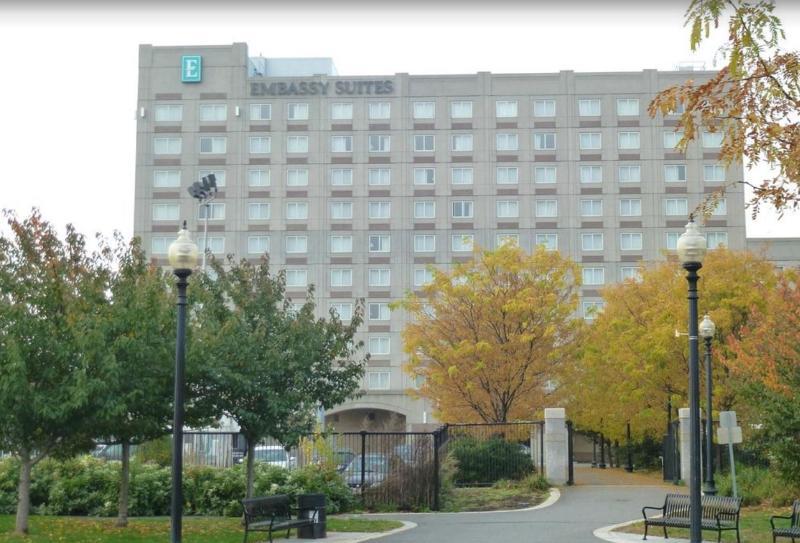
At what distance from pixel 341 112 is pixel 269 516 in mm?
61080

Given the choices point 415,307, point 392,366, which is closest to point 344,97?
point 392,366

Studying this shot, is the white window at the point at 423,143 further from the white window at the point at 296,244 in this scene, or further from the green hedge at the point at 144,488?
the green hedge at the point at 144,488

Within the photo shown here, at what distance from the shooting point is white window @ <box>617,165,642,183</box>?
78.2m

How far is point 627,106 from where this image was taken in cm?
7881

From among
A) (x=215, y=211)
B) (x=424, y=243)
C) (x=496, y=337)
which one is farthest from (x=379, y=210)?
(x=496, y=337)

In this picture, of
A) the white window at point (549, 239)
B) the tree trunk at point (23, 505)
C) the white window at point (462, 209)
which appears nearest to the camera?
the tree trunk at point (23, 505)

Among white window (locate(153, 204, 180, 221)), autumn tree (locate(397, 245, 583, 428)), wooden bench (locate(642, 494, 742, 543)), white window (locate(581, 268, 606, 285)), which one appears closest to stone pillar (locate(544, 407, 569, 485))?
autumn tree (locate(397, 245, 583, 428))

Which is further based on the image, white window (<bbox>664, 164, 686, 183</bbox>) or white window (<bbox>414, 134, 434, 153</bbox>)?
white window (<bbox>414, 134, 434, 153</bbox>)

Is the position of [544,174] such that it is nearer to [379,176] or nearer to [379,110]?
[379,176]

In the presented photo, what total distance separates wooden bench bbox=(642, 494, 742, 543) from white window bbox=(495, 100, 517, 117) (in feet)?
197

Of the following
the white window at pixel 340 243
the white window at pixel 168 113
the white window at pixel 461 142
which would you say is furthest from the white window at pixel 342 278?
the white window at pixel 168 113

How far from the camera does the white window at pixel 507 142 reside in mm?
78188

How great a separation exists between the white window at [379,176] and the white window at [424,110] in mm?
4742

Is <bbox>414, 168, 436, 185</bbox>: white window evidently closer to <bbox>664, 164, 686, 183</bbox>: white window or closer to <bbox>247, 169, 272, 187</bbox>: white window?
<bbox>247, 169, 272, 187</bbox>: white window
